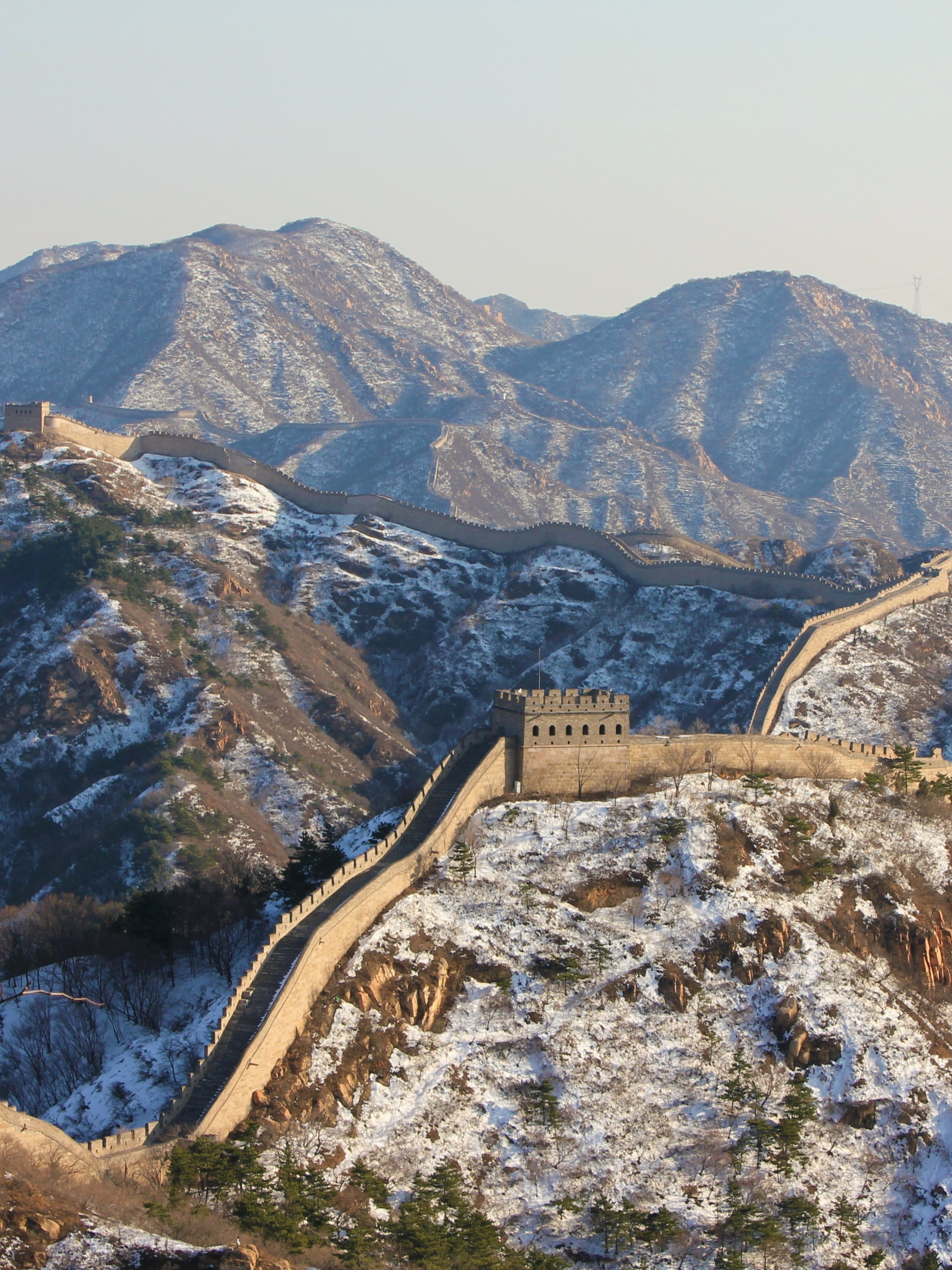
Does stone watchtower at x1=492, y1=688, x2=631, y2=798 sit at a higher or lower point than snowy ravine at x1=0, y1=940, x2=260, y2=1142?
higher

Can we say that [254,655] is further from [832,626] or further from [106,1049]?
[106,1049]

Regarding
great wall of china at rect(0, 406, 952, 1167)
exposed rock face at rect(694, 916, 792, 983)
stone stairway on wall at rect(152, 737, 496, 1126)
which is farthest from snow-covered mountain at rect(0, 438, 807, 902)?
exposed rock face at rect(694, 916, 792, 983)

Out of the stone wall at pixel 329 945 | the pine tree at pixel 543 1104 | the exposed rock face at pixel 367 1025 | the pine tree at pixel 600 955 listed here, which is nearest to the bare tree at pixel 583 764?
the stone wall at pixel 329 945

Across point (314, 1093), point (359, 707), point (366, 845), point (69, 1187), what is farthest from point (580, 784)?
point (359, 707)

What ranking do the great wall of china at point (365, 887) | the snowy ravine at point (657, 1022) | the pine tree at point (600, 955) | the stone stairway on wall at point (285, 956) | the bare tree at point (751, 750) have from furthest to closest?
1. the bare tree at point (751, 750)
2. the pine tree at point (600, 955)
3. the snowy ravine at point (657, 1022)
4. the stone stairway on wall at point (285, 956)
5. the great wall of china at point (365, 887)

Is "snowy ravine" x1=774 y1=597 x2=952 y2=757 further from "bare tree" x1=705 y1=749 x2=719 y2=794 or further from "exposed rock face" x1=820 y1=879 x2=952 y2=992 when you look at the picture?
"exposed rock face" x1=820 y1=879 x2=952 y2=992

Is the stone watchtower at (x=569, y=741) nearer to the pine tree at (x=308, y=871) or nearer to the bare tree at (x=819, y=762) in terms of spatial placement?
the pine tree at (x=308, y=871)
